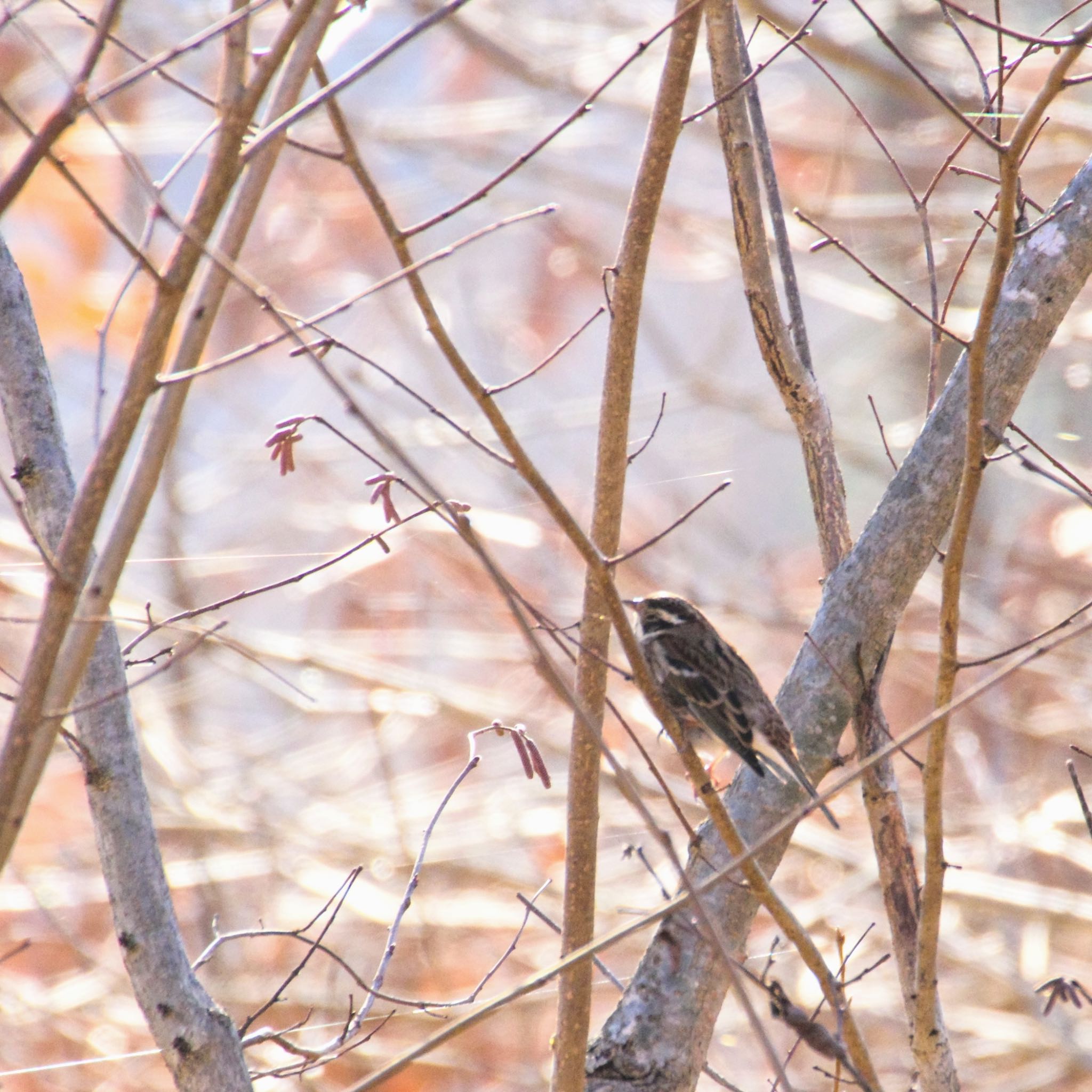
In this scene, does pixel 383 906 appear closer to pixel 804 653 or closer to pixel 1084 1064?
pixel 1084 1064

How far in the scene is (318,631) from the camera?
799 centimetres

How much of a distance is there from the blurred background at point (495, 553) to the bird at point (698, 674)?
6.13ft

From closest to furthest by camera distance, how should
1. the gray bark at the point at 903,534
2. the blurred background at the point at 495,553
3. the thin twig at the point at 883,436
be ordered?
the thin twig at the point at 883,436 < the gray bark at the point at 903,534 < the blurred background at the point at 495,553

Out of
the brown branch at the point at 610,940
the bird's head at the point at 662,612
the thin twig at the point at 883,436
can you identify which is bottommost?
the brown branch at the point at 610,940

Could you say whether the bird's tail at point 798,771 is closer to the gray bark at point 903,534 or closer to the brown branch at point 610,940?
the gray bark at point 903,534

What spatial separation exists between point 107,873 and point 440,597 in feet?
21.4

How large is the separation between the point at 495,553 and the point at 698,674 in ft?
18.3

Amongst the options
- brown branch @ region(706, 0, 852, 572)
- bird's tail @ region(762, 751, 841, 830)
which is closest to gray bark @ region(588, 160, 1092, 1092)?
bird's tail @ region(762, 751, 841, 830)

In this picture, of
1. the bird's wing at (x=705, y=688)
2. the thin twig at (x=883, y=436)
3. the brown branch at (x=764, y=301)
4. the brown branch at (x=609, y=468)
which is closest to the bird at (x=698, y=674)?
the bird's wing at (x=705, y=688)

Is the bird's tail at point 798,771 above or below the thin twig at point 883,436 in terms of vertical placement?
below

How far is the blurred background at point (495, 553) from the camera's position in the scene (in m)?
6.19

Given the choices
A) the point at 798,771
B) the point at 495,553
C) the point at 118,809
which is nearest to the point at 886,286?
the point at 798,771

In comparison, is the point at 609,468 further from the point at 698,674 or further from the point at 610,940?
the point at 698,674

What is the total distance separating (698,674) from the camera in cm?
300
